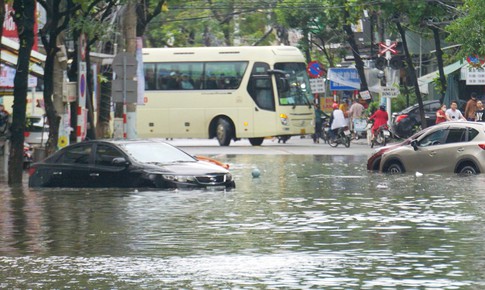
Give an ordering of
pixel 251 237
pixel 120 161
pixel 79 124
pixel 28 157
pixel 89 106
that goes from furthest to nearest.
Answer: pixel 89 106 < pixel 28 157 < pixel 79 124 < pixel 120 161 < pixel 251 237

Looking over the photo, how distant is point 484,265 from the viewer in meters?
13.5

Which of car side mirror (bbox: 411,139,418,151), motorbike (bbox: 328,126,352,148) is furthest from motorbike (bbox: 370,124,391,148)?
car side mirror (bbox: 411,139,418,151)

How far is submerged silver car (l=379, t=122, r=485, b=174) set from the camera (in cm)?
2955

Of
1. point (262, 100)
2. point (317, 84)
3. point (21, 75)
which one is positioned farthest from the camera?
point (317, 84)

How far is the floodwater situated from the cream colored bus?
25193 mm

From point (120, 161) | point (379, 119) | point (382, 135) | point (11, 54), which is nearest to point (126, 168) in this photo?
point (120, 161)

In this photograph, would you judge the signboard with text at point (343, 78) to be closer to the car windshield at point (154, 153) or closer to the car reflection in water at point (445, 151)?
the car reflection in water at point (445, 151)

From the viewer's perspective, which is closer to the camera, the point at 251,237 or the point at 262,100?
the point at 251,237

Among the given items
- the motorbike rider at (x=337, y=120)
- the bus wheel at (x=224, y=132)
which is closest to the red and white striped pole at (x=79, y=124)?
the motorbike rider at (x=337, y=120)

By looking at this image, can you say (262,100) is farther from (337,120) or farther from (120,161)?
(120,161)

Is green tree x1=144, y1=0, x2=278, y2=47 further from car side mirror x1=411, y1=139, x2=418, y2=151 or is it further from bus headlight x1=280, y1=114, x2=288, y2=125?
car side mirror x1=411, y1=139, x2=418, y2=151

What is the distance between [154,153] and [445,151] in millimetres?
7809

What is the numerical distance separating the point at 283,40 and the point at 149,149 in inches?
1964

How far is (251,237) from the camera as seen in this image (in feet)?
54.4
